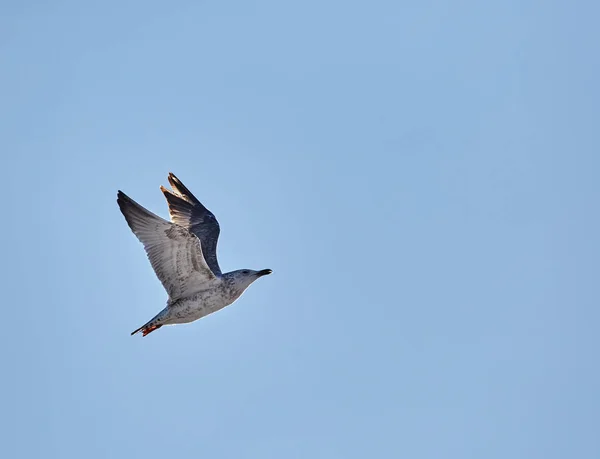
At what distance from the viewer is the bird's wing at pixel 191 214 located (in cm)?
2555

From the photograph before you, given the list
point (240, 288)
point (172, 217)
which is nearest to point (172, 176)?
point (172, 217)

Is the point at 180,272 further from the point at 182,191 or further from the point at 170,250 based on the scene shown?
the point at 182,191

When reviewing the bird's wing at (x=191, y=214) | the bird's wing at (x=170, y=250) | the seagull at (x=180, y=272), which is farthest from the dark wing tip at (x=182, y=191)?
the bird's wing at (x=170, y=250)

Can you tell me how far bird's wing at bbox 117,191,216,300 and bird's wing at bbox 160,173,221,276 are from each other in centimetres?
304

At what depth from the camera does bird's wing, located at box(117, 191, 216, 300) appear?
21.4 m

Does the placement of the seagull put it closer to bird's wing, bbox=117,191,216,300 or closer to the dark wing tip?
bird's wing, bbox=117,191,216,300

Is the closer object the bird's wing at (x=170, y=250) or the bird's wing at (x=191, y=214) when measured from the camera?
A: the bird's wing at (x=170, y=250)

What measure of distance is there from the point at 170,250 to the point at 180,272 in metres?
Answer: 0.64

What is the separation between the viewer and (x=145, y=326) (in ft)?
74.0

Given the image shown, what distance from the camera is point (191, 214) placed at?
26.3 meters

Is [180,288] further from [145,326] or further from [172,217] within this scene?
[172,217]

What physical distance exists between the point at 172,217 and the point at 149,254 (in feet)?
15.0

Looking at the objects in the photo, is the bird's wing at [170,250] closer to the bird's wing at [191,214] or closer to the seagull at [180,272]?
the seagull at [180,272]

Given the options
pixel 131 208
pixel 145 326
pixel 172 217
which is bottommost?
pixel 145 326
